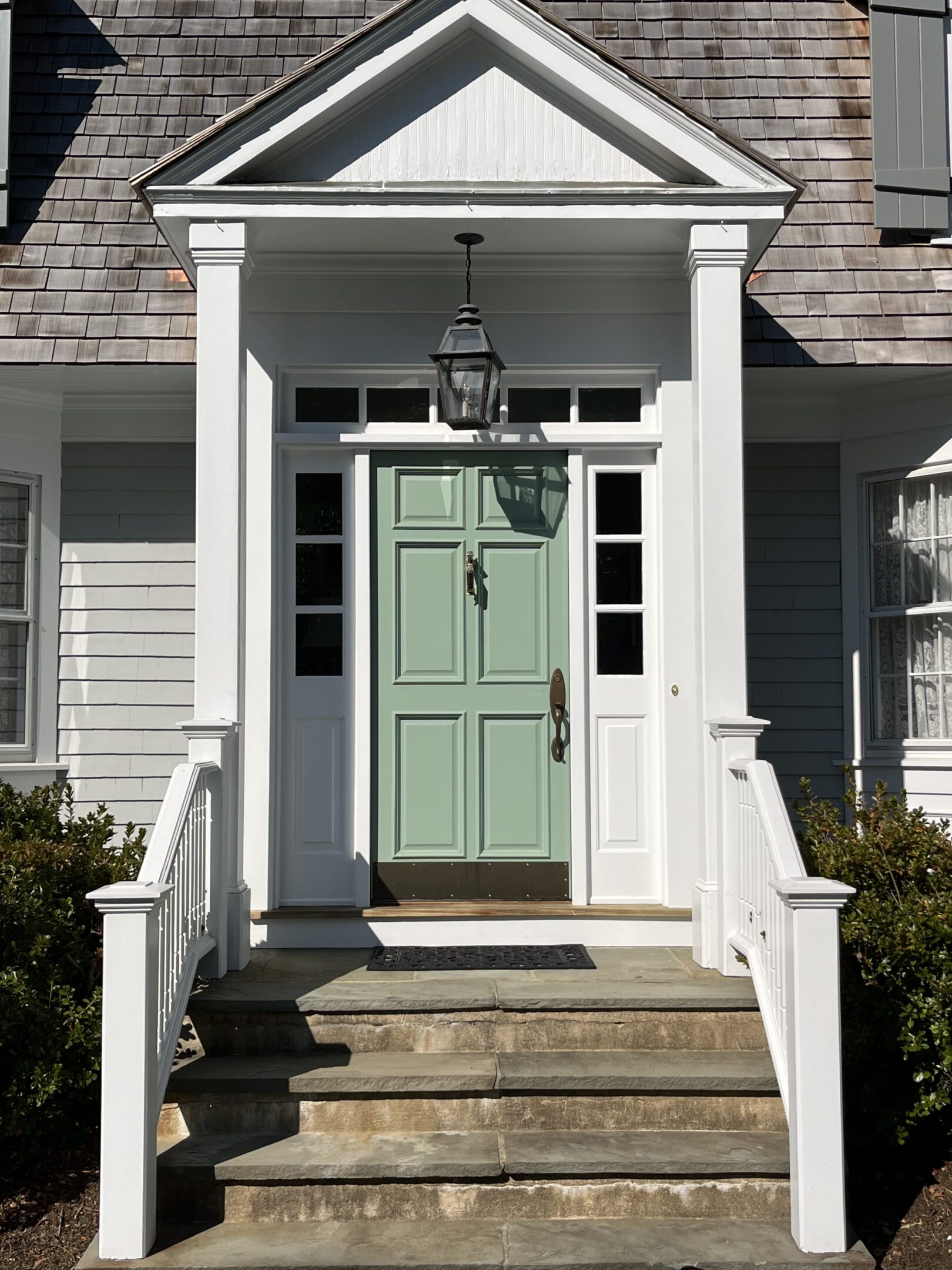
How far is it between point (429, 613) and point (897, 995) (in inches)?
109

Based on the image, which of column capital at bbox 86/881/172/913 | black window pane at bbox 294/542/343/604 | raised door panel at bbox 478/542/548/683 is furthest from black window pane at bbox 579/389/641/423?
column capital at bbox 86/881/172/913

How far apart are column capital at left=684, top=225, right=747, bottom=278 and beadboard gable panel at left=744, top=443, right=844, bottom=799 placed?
5.34 ft

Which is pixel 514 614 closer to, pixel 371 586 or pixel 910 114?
pixel 371 586

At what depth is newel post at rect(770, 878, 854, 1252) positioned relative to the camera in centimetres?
395

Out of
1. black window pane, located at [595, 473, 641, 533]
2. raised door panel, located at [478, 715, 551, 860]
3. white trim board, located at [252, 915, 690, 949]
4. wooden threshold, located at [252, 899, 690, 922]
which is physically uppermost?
black window pane, located at [595, 473, 641, 533]

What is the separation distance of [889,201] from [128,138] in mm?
4137

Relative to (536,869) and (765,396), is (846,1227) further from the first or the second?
(765,396)

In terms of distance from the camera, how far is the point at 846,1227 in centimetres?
402

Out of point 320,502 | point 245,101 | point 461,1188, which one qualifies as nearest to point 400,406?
point 320,502

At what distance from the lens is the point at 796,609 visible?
7129mm

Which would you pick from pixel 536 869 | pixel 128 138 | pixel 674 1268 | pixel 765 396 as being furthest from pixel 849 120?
pixel 674 1268

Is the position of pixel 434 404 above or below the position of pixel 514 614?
above

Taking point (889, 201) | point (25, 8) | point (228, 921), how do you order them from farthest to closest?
1. point (25, 8)
2. point (889, 201)
3. point (228, 921)

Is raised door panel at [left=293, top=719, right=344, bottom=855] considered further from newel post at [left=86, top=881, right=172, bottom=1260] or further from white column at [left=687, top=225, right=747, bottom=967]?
newel post at [left=86, top=881, right=172, bottom=1260]
